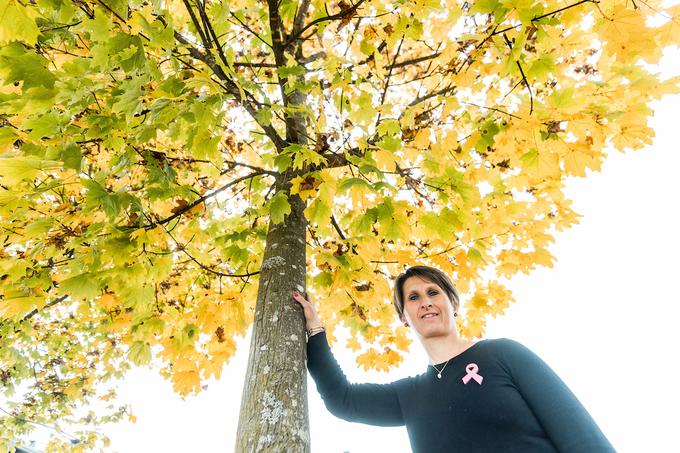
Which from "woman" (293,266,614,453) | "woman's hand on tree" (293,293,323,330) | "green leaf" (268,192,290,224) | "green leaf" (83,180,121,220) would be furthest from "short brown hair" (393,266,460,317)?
"green leaf" (83,180,121,220)

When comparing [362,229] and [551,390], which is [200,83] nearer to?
[362,229]

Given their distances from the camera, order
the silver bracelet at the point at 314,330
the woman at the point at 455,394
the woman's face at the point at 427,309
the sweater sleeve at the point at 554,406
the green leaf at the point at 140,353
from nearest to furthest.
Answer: the sweater sleeve at the point at 554,406 → the woman at the point at 455,394 → the woman's face at the point at 427,309 → the silver bracelet at the point at 314,330 → the green leaf at the point at 140,353

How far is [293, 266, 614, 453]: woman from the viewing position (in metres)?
1.52

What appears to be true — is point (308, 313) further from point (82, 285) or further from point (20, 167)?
point (20, 167)

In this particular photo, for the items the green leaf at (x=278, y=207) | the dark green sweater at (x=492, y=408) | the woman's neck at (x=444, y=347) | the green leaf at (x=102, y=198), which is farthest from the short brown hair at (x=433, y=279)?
the green leaf at (x=102, y=198)

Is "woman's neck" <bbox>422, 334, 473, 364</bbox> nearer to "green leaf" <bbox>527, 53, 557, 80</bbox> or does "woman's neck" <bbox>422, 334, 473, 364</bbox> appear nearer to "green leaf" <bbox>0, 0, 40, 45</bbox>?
"green leaf" <bbox>527, 53, 557, 80</bbox>

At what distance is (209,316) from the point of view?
268 centimetres

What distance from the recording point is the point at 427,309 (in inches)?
91.0

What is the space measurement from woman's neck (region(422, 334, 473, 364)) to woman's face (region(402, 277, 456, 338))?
37 millimetres

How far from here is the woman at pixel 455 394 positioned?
59.9 inches

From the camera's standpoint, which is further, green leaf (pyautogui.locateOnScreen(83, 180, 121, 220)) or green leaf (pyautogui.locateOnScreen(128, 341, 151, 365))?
green leaf (pyautogui.locateOnScreen(128, 341, 151, 365))

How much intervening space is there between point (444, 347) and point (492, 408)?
56 cm

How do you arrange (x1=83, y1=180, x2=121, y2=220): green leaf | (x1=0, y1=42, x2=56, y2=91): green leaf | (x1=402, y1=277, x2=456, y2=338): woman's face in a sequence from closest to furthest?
(x1=0, y1=42, x2=56, y2=91): green leaf
(x1=83, y1=180, x2=121, y2=220): green leaf
(x1=402, y1=277, x2=456, y2=338): woman's face

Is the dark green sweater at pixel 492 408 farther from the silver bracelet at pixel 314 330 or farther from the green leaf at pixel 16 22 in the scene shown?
the green leaf at pixel 16 22
